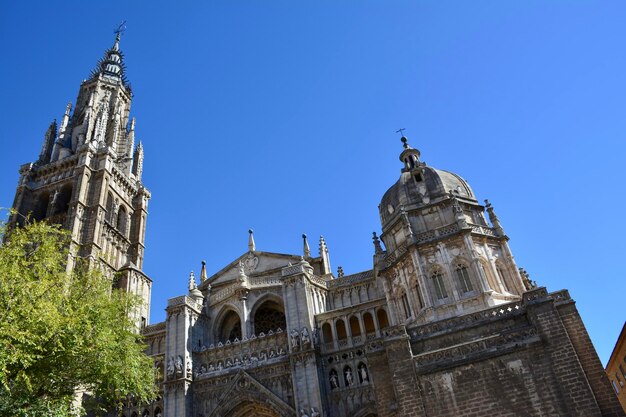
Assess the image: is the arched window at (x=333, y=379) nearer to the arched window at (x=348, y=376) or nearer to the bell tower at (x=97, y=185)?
the arched window at (x=348, y=376)

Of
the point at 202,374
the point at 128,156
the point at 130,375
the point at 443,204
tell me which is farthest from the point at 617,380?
the point at 128,156

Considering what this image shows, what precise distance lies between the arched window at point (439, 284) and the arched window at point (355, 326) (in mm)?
5227

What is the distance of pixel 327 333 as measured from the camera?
95.2 feet

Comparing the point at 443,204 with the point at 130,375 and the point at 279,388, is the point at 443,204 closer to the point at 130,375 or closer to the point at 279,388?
the point at 279,388

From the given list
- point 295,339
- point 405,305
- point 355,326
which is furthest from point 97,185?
point 405,305

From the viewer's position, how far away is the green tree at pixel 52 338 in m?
15.8

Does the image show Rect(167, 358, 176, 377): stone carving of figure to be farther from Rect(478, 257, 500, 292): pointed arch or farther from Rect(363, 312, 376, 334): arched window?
Rect(478, 257, 500, 292): pointed arch

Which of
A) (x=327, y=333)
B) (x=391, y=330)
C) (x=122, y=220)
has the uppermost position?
(x=122, y=220)

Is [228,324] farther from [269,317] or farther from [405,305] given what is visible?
[405,305]

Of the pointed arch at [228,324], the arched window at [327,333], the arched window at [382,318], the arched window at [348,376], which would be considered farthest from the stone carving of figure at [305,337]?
the pointed arch at [228,324]

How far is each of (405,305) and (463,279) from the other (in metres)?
3.45

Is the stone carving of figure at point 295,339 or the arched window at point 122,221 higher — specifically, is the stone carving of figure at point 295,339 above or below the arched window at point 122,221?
below

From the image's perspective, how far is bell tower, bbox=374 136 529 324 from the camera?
1000 inches

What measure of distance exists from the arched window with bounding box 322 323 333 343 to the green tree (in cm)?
1049
